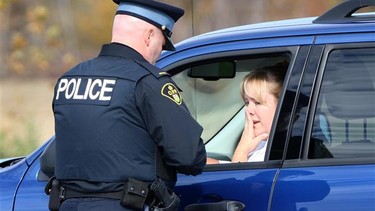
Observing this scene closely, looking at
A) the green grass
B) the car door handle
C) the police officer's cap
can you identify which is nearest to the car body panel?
the car door handle

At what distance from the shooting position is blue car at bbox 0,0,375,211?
10.4 feet

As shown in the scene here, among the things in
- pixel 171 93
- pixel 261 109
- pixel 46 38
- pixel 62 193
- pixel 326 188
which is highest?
pixel 46 38

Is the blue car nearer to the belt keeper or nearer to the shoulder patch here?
the belt keeper

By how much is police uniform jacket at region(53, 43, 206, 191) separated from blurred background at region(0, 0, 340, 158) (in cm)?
687

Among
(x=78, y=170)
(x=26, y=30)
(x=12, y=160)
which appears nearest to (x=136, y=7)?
(x=78, y=170)

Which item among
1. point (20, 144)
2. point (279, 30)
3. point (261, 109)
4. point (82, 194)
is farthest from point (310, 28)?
point (20, 144)

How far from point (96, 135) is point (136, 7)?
503 millimetres

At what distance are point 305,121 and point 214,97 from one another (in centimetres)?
85

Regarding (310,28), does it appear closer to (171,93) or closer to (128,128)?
(171,93)

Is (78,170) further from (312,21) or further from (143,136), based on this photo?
(312,21)

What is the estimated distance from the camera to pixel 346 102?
3.30 m

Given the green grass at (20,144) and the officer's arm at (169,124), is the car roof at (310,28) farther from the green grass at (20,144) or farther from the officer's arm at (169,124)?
the green grass at (20,144)

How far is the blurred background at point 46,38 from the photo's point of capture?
462 inches

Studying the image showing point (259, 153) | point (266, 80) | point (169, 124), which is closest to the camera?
point (169, 124)
